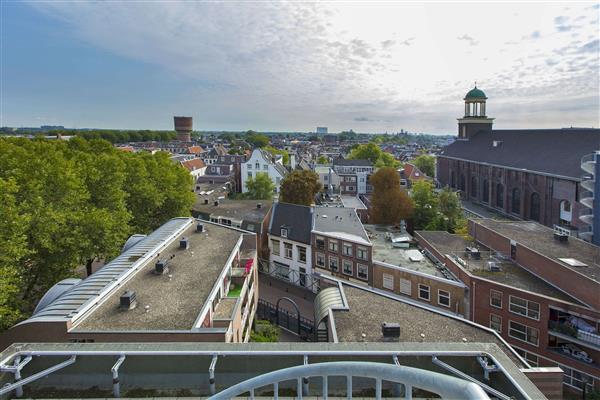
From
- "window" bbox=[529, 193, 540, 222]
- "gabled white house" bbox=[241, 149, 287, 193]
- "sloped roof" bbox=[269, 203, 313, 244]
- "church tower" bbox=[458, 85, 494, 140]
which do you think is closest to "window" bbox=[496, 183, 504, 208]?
"window" bbox=[529, 193, 540, 222]

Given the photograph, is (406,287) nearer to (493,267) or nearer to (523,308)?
(493,267)

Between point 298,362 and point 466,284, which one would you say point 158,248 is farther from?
point 466,284

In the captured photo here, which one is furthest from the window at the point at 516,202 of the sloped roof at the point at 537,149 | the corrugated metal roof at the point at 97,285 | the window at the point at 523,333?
the corrugated metal roof at the point at 97,285

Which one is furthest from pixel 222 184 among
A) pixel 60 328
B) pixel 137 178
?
pixel 60 328

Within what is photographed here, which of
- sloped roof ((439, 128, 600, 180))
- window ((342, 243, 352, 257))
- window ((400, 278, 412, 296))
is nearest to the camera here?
window ((400, 278, 412, 296))

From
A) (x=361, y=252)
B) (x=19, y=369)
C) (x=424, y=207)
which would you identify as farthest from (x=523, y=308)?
(x=19, y=369)

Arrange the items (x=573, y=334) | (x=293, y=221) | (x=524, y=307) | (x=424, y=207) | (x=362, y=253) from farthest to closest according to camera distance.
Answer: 1. (x=424, y=207)
2. (x=293, y=221)
3. (x=362, y=253)
4. (x=524, y=307)
5. (x=573, y=334)

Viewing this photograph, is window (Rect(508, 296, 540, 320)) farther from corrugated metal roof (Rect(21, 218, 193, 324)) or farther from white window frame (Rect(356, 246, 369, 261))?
corrugated metal roof (Rect(21, 218, 193, 324))
